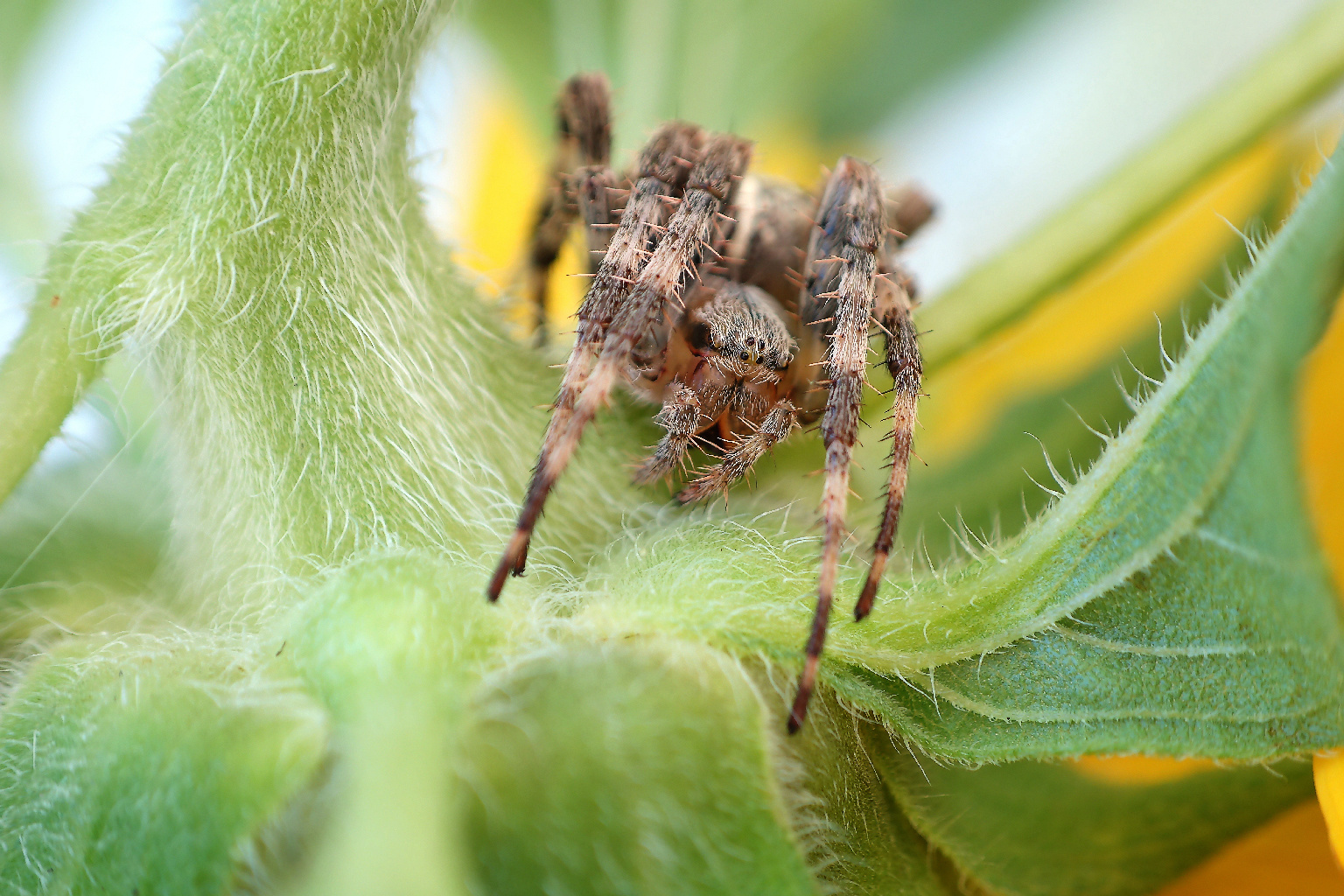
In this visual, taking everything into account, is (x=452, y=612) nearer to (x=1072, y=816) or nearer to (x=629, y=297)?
(x=629, y=297)

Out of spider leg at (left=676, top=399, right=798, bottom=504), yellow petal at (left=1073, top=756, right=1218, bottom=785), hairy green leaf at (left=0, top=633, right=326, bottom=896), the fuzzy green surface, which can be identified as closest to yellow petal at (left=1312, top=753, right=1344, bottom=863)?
the fuzzy green surface

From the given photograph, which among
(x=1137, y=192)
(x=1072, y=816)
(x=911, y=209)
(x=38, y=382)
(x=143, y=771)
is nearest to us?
(x=143, y=771)

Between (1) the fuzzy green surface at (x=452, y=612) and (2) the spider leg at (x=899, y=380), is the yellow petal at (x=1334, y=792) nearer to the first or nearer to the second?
(1) the fuzzy green surface at (x=452, y=612)

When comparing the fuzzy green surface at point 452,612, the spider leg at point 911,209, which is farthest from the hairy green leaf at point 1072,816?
the spider leg at point 911,209

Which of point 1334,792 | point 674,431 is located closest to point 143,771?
point 674,431

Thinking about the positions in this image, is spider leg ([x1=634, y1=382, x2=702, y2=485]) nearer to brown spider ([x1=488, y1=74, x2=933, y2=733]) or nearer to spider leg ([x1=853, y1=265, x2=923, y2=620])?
brown spider ([x1=488, y1=74, x2=933, y2=733])

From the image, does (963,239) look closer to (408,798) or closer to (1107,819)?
(1107,819)

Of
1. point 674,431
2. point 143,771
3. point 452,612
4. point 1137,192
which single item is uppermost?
point 1137,192
